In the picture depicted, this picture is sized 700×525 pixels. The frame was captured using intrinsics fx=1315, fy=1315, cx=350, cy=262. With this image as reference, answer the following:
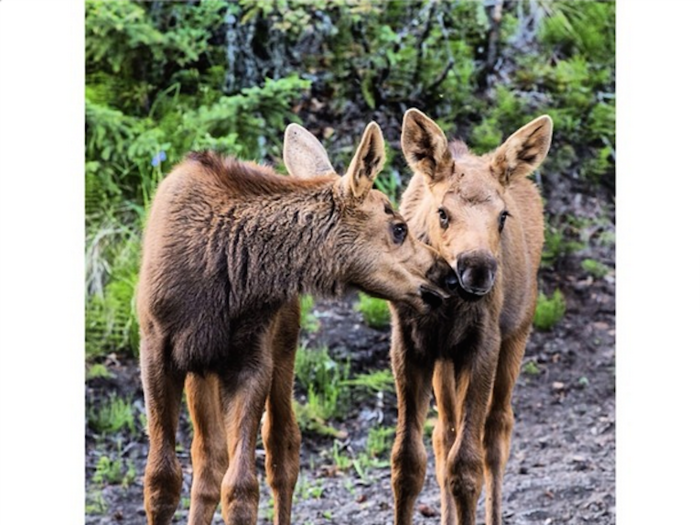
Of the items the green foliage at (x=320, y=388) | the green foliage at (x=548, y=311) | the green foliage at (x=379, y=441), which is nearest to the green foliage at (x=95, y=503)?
the green foliage at (x=320, y=388)

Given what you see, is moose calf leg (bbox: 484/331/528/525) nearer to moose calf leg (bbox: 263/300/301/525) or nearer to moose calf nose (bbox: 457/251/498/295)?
moose calf leg (bbox: 263/300/301/525)

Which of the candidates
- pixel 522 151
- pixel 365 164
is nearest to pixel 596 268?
pixel 522 151

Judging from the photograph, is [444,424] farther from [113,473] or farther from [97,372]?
[97,372]

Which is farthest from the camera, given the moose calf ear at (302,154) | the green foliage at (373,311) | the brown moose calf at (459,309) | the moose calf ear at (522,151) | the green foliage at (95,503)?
the green foliage at (373,311)

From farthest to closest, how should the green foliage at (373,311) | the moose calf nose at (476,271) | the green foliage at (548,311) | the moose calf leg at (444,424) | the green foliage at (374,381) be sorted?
1. the green foliage at (548,311)
2. the green foliage at (373,311)
3. the green foliage at (374,381)
4. the moose calf leg at (444,424)
5. the moose calf nose at (476,271)

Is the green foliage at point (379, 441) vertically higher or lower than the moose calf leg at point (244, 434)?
lower

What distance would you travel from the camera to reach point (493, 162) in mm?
6895

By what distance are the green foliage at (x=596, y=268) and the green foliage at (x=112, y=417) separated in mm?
3745

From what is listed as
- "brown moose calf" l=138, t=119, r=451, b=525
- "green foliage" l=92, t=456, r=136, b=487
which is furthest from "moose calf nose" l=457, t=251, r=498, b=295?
"green foliage" l=92, t=456, r=136, b=487

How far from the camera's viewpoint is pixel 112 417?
9.38 metres

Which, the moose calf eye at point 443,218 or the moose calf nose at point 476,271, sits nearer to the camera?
the moose calf nose at point 476,271

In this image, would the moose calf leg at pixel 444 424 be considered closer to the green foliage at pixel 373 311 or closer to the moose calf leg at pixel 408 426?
the moose calf leg at pixel 408 426

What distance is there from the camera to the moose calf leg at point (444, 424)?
7.35 m

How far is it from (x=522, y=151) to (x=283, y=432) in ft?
6.54
